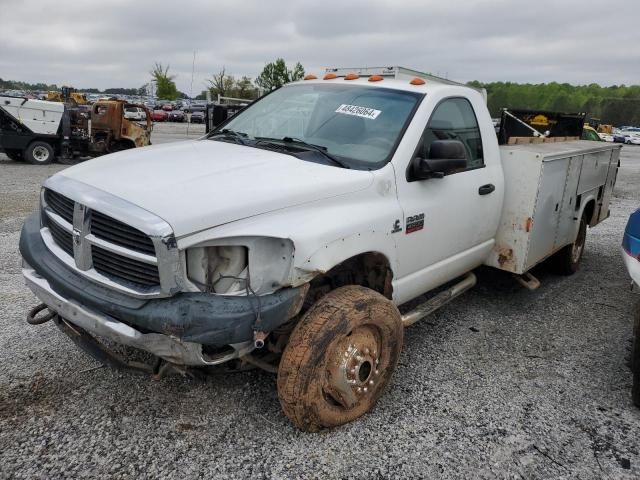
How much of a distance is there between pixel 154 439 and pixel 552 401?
246 cm

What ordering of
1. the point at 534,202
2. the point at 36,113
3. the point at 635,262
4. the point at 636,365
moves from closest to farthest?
the point at 635,262 → the point at 636,365 → the point at 534,202 → the point at 36,113

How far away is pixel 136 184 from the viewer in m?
2.57

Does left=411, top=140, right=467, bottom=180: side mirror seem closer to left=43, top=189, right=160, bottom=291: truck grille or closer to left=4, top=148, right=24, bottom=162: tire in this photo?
left=43, top=189, right=160, bottom=291: truck grille

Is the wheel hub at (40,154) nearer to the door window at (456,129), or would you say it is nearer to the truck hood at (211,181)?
the truck hood at (211,181)

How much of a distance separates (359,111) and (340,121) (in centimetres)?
15

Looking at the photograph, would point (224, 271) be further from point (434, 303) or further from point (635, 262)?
point (635, 262)

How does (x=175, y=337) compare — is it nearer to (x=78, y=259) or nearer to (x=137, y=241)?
(x=137, y=241)

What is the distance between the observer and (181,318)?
2.34m

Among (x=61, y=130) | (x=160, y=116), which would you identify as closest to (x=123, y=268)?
(x=61, y=130)

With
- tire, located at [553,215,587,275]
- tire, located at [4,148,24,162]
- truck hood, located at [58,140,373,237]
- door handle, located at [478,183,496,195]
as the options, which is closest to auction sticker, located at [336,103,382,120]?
truck hood, located at [58,140,373,237]

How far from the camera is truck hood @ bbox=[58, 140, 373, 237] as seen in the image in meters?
2.38

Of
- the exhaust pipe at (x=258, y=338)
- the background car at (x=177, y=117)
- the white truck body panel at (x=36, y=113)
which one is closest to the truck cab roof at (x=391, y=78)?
the exhaust pipe at (x=258, y=338)

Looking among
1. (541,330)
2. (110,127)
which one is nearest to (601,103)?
(110,127)

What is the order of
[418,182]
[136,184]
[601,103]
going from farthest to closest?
[601,103] → [418,182] → [136,184]
